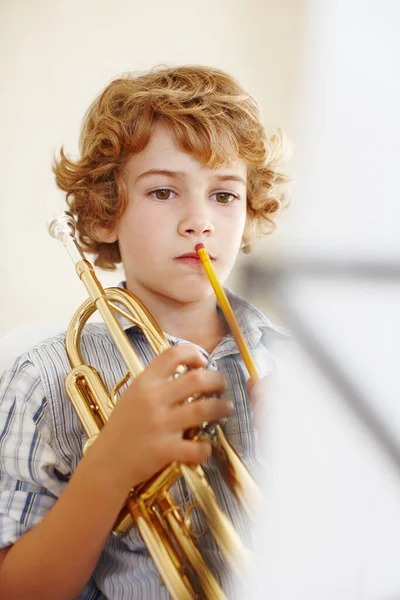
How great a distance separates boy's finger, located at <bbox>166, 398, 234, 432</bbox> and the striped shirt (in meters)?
0.11

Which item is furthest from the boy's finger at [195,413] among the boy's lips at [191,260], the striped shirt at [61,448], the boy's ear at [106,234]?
the boy's ear at [106,234]

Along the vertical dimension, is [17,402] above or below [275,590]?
above

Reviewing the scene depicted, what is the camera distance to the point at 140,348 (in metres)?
0.79

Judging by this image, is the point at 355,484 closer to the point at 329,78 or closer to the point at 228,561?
the point at 228,561

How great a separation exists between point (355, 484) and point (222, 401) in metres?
0.12

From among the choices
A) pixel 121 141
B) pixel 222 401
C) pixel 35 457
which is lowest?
pixel 222 401

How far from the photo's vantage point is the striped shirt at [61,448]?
657mm

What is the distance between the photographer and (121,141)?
29.3 inches

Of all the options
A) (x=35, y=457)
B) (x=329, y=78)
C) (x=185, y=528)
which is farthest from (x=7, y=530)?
(x=329, y=78)

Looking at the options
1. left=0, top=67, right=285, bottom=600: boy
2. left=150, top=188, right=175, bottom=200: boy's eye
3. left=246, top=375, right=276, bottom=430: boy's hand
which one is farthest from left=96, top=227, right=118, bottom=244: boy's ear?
left=246, top=375, right=276, bottom=430: boy's hand

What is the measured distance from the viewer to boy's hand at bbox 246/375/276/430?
1.95ft

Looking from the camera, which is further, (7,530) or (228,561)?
(7,530)

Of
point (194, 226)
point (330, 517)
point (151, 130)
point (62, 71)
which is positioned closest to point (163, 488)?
point (330, 517)

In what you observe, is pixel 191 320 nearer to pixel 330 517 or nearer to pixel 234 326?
pixel 234 326
